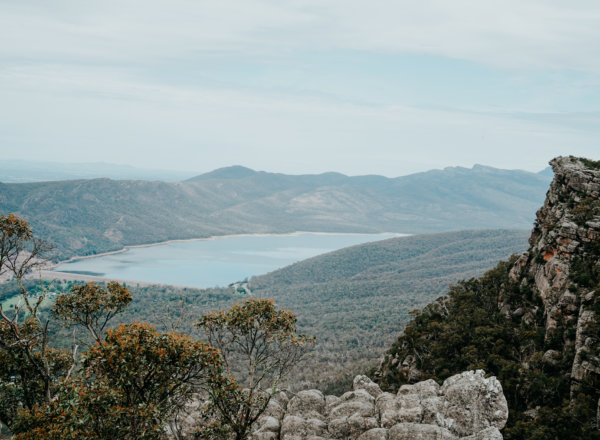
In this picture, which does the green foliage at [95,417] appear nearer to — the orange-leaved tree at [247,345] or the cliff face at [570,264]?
the orange-leaved tree at [247,345]

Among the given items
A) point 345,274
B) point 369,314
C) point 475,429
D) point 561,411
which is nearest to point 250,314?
point 475,429

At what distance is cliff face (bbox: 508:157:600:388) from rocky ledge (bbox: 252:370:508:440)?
5.59 metres

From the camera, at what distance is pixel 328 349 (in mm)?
79812

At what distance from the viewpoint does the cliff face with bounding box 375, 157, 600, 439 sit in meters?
21.9

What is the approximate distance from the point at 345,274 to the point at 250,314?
154 m

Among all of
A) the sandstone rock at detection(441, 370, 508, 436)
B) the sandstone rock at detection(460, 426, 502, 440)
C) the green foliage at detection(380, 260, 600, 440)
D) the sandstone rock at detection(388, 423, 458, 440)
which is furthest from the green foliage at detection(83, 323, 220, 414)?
the green foliage at detection(380, 260, 600, 440)

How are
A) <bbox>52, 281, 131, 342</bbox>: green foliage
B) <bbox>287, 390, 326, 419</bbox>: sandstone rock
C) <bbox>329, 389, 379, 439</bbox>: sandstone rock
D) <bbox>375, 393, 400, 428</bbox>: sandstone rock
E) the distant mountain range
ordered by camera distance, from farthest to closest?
the distant mountain range → <bbox>287, 390, 326, 419</bbox>: sandstone rock → <bbox>329, 389, 379, 439</bbox>: sandstone rock → <bbox>375, 393, 400, 428</bbox>: sandstone rock → <bbox>52, 281, 131, 342</bbox>: green foliage

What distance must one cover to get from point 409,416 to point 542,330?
12842 mm

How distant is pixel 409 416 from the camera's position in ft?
68.1

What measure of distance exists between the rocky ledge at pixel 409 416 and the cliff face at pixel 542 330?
2.24 m

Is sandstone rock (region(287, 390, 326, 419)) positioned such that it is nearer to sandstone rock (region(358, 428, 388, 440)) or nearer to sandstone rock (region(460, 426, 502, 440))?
sandstone rock (region(358, 428, 388, 440))

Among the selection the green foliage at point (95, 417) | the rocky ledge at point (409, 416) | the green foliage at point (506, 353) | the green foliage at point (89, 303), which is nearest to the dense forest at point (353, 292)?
the green foliage at point (506, 353)

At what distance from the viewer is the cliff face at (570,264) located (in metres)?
23.3

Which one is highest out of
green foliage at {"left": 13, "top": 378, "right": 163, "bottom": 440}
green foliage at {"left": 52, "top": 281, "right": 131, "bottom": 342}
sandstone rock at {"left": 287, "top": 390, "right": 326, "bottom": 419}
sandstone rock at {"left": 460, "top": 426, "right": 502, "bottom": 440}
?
green foliage at {"left": 52, "top": 281, "right": 131, "bottom": 342}
